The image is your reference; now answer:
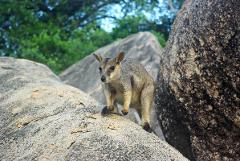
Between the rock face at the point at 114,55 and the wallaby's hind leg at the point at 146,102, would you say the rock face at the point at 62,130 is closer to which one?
the wallaby's hind leg at the point at 146,102

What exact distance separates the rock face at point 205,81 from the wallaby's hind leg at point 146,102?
278 mm

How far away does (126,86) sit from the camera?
1028 centimetres

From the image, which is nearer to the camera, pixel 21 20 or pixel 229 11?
pixel 229 11

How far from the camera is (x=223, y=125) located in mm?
9859

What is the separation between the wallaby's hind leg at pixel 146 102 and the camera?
412 inches

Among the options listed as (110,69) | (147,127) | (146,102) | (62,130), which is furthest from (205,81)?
(62,130)

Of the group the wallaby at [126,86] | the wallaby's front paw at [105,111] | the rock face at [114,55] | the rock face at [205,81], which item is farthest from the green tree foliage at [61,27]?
the wallaby's front paw at [105,111]

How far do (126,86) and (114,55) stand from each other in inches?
283

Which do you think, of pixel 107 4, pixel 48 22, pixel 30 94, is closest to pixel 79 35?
pixel 48 22

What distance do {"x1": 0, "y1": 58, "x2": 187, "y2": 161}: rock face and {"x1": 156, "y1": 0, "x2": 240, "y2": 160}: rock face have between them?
1191mm

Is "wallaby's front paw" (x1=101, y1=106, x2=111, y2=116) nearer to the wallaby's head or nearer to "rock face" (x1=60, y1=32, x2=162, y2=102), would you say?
the wallaby's head

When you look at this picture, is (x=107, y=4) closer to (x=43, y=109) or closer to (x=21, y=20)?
(x=21, y=20)

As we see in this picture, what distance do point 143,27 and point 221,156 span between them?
1701 cm

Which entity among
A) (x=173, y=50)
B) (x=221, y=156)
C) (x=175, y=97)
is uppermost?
(x=173, y=50)
